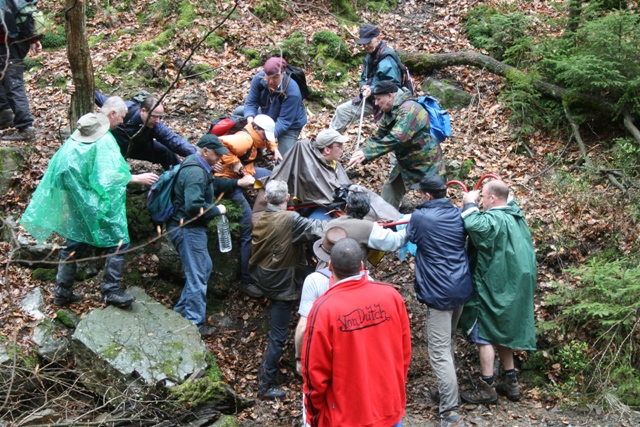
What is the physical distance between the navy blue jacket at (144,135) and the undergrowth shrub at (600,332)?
16.9 ft

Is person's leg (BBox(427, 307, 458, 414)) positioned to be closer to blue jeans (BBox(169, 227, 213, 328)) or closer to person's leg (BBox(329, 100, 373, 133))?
blue jeans (BBox(169, 227, 213, 328))

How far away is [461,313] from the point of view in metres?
6.43

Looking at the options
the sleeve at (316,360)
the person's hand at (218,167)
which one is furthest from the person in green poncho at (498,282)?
the person's hand at (218,167)

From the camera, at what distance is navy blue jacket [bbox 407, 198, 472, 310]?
5996 mm

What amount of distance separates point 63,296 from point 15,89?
11.8ft

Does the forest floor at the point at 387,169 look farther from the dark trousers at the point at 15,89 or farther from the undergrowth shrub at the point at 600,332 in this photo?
the dark trousers at the point at 15,89

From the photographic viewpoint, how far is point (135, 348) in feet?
20.6

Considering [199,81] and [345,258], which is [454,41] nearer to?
[199,81]

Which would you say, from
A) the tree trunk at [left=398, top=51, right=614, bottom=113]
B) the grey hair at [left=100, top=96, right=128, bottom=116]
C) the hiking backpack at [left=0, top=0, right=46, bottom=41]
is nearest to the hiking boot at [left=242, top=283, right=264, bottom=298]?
the grey hair at [left=100, top=96, right=128, bottom=116]

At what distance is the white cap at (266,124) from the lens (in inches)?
303

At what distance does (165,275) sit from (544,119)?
721cm

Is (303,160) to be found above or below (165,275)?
above

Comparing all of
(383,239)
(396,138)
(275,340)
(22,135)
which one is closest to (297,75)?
(396,138)

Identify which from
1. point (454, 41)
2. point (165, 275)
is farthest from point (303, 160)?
point (454, 41)
